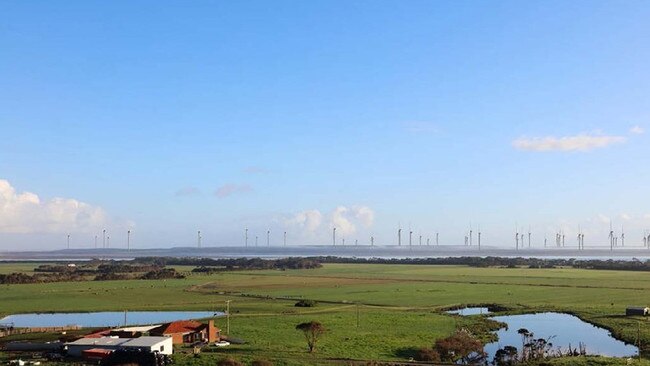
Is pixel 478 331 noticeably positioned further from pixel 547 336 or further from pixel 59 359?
pixel 59 359

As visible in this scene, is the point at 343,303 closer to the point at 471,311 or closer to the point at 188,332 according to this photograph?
the point at 471,311

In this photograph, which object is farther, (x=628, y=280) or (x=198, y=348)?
(x=628, y=280)

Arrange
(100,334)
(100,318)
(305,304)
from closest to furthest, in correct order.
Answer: (100,334) → (100,318) → (305,304)

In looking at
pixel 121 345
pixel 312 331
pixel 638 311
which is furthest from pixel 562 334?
pixel 121 345

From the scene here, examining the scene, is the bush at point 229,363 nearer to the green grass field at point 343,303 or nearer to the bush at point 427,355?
the green grass field at point 343,303

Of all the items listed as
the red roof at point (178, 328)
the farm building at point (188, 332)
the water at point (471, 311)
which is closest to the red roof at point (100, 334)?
the farm building at point (188, 332)

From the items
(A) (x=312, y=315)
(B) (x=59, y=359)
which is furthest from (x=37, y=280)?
(B) (x=59, y=359)
